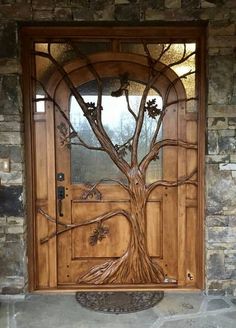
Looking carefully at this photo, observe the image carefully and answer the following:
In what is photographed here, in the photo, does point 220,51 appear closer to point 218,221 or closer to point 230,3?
point 230,3

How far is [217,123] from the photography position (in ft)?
9.62

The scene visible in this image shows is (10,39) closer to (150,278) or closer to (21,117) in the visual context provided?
(21,117)

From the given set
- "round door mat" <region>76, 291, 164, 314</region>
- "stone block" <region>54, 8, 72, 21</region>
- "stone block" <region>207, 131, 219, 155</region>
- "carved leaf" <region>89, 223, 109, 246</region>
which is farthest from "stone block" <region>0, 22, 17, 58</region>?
"round door mat" <region>76, 291, 164, 314</region>

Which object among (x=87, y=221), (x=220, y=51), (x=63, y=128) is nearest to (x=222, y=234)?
(x=87, y=221)

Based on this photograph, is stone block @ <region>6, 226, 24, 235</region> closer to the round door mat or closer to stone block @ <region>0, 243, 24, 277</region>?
stone block @ <region>0, 243, 24, 277</region>

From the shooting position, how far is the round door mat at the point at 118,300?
2.85 m

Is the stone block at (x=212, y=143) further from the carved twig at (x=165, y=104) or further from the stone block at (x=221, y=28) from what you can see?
the stone block at (x=221, y=28)

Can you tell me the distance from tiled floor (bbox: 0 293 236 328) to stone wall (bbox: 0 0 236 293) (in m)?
0.16

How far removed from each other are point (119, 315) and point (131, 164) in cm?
120

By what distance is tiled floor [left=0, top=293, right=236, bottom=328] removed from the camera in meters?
2.61

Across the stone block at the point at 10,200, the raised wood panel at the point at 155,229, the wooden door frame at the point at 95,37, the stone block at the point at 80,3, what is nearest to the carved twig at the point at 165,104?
the wooden door frame at the point at 95,37

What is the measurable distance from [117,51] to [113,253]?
5.67 feet

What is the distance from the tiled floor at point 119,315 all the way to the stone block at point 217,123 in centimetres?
141

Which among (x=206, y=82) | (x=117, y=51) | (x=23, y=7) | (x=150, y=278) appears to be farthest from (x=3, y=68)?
(x=150, y=278)
